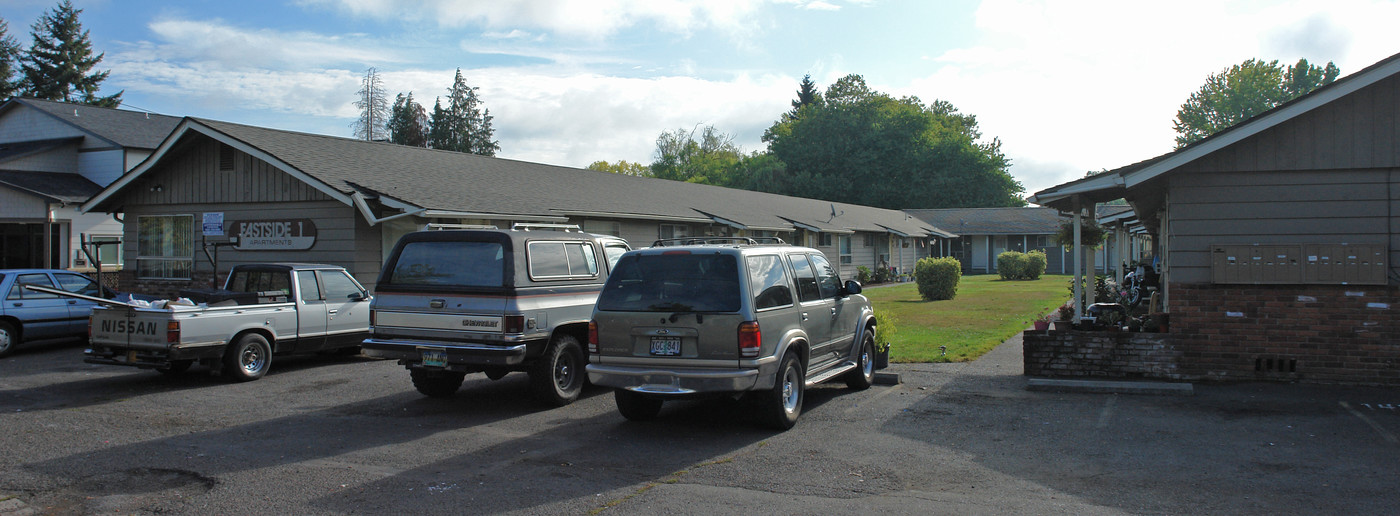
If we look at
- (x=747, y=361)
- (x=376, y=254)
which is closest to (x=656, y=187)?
(x=376, y=254)

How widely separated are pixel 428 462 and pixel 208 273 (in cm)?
1354

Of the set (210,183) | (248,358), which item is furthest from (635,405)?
(210,183)

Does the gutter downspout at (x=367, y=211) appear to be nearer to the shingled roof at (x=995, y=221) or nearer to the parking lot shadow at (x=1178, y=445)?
the parking lot shadow at (x=1178, y=445)

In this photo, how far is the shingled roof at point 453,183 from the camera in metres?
15.6

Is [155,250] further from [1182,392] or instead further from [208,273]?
[1182,392]

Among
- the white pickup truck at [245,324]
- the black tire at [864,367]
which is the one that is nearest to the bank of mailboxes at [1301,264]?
the black tire at [864,367]

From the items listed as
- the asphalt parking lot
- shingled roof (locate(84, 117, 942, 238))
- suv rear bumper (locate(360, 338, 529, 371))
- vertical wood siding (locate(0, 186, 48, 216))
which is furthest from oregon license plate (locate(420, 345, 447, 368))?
vertical wood siding (locate(0, 186, 48, 216))

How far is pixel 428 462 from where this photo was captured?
660cm

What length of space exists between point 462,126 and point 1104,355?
66933 mm

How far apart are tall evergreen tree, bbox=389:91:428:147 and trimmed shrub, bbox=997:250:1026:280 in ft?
150

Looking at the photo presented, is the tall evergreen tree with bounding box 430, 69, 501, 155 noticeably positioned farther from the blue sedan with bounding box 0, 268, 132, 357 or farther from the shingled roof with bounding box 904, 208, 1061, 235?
the blue sedan with bounding box 0, 268, 132, 357

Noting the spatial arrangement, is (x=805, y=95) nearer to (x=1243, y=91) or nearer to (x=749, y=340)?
(x=1243, y=91)

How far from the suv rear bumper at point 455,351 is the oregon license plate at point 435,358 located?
4 cm

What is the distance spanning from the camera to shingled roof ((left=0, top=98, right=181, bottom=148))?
29002 mm
